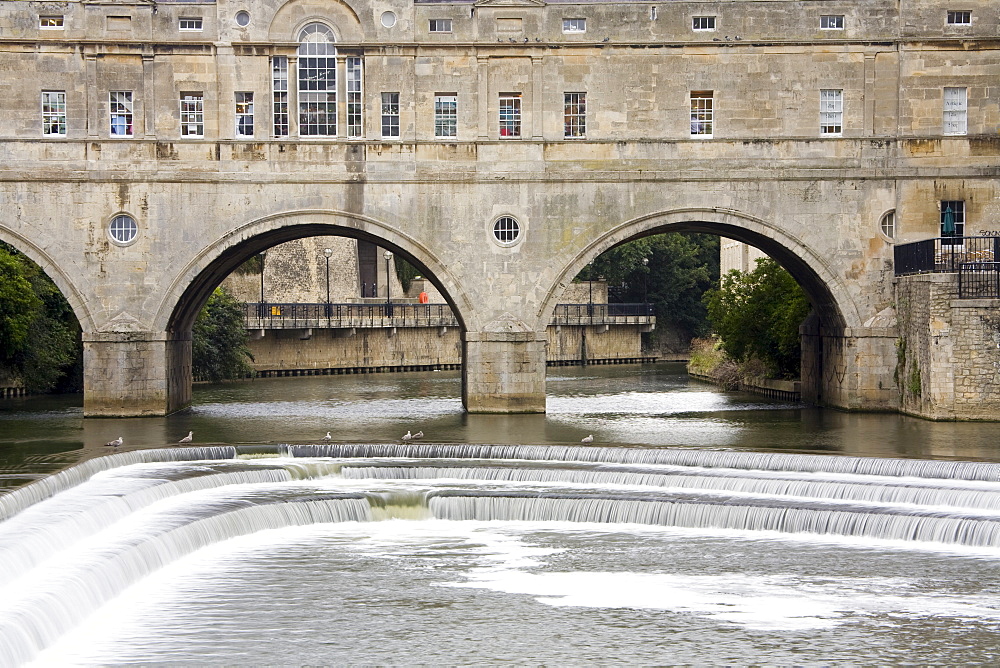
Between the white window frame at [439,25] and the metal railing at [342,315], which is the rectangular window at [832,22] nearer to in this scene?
the white window frame at [439,25]

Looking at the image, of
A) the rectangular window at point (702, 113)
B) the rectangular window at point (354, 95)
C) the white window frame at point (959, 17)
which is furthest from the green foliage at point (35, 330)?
the white window frame at point (959, 17)

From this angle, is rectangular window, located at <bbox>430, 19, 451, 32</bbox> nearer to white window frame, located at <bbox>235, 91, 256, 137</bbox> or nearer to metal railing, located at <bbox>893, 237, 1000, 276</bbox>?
white window frame, located at <bbox>235, 91, 256, 137</bbox>

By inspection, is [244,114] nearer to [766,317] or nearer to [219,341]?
[219,341]

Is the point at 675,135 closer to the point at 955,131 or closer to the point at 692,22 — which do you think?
the point at 692,22

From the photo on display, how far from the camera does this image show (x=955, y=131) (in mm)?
35594

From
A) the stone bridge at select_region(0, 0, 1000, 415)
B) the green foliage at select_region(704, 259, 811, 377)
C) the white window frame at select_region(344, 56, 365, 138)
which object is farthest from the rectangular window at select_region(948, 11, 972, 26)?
the white window frame at select_region(344, 56, 365, 138)

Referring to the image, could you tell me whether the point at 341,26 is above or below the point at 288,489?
above

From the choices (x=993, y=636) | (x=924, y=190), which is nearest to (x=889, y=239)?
(x=924, y=190)

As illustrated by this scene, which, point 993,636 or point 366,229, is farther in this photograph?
→ point 366,229

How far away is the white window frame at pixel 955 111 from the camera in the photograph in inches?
1398

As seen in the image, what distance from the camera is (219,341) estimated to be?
5256 centimetres

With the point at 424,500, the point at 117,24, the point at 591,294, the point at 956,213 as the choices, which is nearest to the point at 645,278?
the point at 591,294

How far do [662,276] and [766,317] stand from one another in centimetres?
3842

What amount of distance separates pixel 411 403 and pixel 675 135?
12.7 meters
